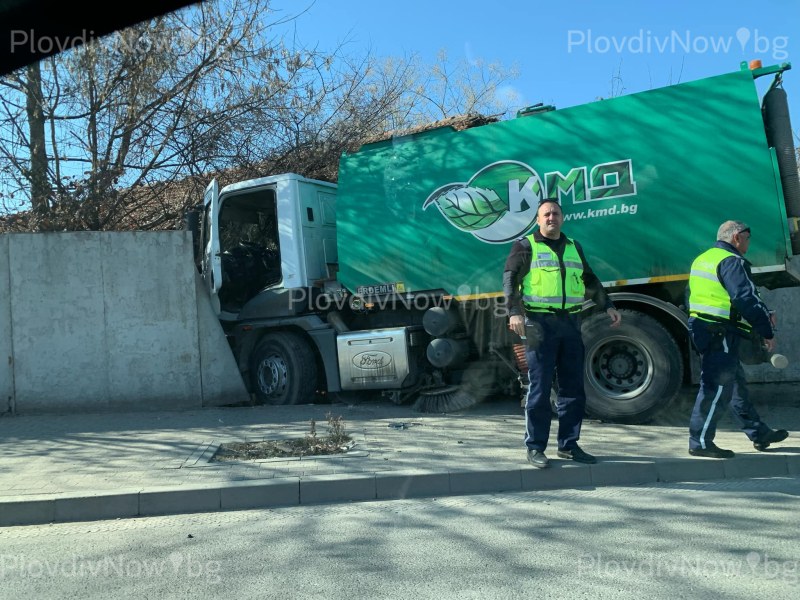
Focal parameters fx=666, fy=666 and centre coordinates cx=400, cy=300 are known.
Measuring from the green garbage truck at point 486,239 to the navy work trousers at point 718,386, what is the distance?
3.22ft

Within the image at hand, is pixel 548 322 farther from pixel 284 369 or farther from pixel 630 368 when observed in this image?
pixel 284 369

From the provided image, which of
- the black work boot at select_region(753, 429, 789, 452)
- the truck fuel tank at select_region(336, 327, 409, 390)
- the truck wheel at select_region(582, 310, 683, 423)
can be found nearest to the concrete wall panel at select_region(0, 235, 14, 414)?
the truck fuel tank at select_region(336, 327, 409, 390)

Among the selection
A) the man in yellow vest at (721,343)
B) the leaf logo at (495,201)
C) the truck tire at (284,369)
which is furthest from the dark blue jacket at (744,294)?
the truck tire at (284,369)

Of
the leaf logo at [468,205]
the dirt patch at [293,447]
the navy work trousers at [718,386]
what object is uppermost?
the leaf logo at [468,205]

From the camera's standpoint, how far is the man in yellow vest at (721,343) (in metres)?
5.27

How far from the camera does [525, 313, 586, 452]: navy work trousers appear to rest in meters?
5.20

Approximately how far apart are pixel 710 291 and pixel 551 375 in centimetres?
145

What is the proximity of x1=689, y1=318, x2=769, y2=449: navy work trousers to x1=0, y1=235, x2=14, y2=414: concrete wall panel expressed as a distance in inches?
310

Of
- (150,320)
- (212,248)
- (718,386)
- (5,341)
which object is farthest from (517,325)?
(5,341)

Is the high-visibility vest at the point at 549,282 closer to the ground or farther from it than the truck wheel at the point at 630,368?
farther from it

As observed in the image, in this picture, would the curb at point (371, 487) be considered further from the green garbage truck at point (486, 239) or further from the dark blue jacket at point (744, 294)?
the green garbage truck at point (486, 239)

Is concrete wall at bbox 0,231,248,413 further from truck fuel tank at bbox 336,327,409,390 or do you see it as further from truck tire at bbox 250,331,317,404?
truck fuel tank at bbox 336,327,409,390

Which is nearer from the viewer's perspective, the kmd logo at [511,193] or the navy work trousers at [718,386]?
the navy work trousers at [718,386]

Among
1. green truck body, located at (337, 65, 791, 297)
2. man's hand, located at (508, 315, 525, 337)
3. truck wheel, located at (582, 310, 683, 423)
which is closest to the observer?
man's hand, located at (508, 315, 525, 337)
